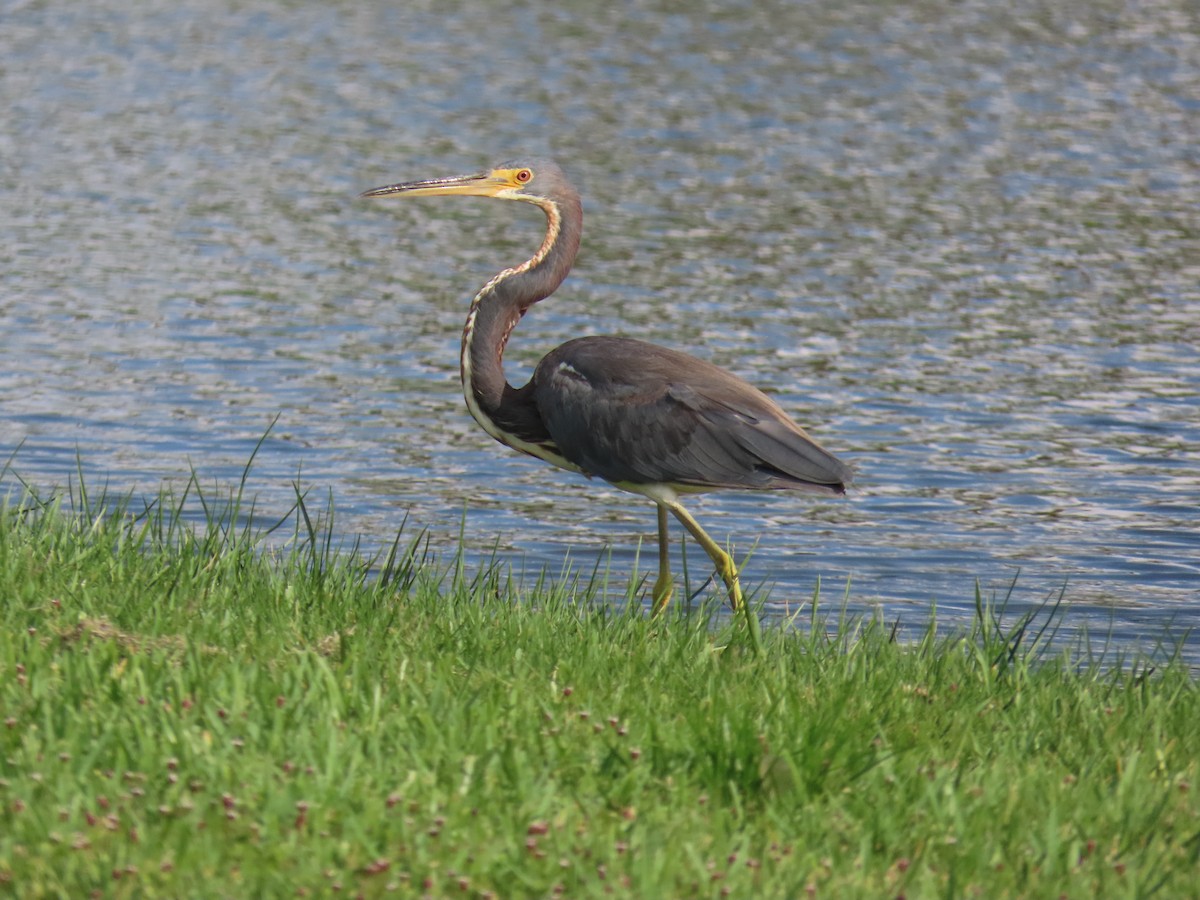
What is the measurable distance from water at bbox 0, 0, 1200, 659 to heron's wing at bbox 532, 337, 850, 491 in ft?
2.87

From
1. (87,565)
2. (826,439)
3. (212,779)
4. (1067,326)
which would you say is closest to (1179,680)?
(212,779)

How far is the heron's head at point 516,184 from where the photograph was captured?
8.12 m

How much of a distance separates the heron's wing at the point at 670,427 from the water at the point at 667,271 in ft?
2.87

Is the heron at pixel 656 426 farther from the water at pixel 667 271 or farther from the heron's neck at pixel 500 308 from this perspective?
the water at pixel 667 271

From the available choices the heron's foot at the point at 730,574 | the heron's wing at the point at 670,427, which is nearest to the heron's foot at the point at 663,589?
the heron's foot at the point at 730,574

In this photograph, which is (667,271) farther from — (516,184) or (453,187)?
(453,187)

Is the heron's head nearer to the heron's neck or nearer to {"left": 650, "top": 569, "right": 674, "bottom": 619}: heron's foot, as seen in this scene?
the heron's neck

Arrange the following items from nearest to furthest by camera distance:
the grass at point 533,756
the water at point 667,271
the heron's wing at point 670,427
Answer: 1. the grass at point 533,756
2. the heron's wing at point 670,427
3. the water at point 667,271

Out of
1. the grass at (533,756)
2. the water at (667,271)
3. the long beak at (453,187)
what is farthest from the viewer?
the water at (667,271)

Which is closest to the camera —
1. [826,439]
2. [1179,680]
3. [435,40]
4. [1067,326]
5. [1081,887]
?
[1081,887]

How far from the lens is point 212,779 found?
4531mm

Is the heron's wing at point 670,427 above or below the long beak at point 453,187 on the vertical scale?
below

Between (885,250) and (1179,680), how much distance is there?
33.6 ft

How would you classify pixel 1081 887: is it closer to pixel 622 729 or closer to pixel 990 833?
pixel 990 833
